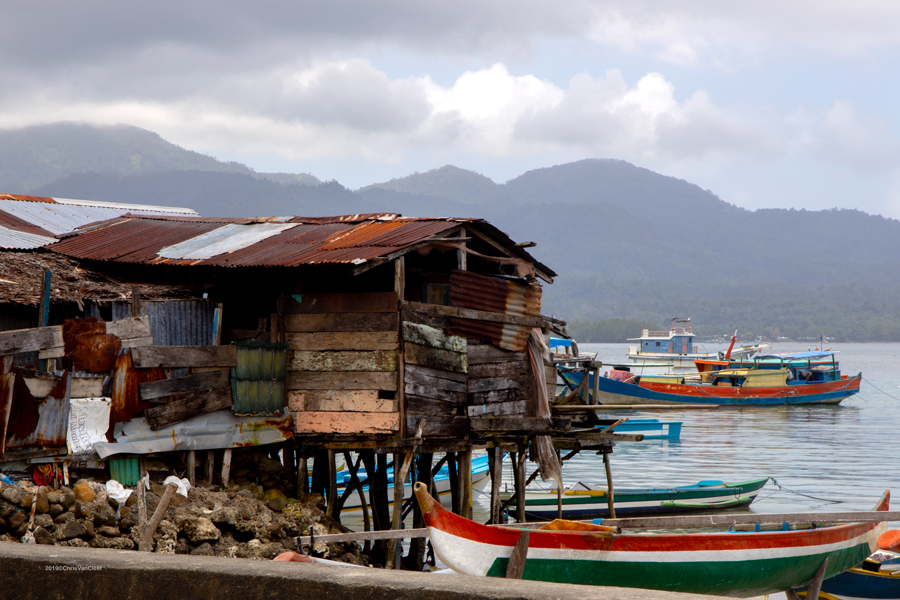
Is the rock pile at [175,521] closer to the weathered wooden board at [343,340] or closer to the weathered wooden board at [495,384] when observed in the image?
the weathered wooden board at [343,340]

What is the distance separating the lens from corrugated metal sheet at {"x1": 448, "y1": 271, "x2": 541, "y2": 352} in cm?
1268

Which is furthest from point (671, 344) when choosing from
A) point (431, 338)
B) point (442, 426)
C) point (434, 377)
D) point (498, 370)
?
point (431, 338)

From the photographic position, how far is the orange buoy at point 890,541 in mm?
13125

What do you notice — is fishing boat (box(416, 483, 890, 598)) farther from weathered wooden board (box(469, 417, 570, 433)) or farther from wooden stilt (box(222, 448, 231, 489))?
wooden stilt (box(222, 448, 231, 489))

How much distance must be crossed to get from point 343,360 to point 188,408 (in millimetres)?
2210

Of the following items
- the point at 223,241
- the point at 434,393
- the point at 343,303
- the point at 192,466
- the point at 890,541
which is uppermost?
the point at 223,241

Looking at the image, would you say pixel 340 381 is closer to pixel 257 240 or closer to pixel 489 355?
pixel 489 355

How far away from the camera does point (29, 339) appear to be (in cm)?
1023

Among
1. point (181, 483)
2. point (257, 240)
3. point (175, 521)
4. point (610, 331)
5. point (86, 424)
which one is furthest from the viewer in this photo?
point (610, 331)

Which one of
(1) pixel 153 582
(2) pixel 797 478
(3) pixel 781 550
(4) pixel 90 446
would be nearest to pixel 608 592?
(1) pixel 153 582

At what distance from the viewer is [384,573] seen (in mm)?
4727

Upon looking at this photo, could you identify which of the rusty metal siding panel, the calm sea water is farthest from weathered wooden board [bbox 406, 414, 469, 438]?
the calm sea water

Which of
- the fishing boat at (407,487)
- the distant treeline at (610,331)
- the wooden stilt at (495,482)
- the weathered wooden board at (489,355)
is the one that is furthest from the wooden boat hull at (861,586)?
the distant treeline at (610,331)

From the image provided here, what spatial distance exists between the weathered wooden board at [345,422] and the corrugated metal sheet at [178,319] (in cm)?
177
